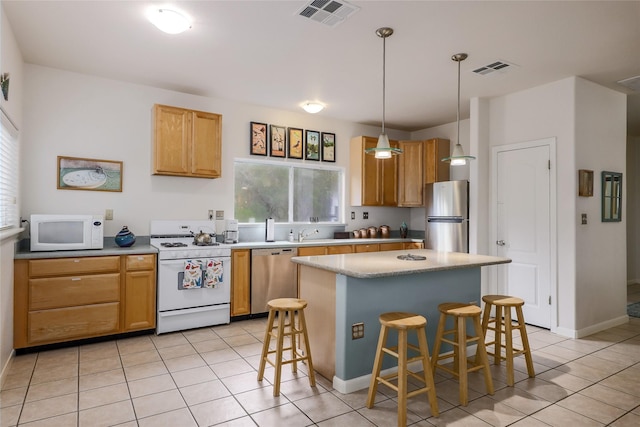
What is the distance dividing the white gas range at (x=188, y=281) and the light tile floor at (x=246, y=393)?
46 centimetres

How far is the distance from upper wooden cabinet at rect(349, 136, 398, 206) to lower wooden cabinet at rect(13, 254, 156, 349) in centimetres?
307

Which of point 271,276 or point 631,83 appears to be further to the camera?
point 271,276

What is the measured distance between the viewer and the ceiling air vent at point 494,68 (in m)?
3.62

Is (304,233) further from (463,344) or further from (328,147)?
(463,344)

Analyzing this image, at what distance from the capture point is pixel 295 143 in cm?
539

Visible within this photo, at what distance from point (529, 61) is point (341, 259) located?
2.59 m

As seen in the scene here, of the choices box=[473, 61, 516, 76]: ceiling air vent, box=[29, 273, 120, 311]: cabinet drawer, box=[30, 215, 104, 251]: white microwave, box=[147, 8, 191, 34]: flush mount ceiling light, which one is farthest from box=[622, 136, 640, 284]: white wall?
box=[30, 215, 104, 251]: white microwave

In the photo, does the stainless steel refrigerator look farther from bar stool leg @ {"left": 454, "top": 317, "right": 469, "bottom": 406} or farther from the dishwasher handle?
bar stool leg @ {"left": 454, "top": 317, "right": 469, "bottom": 406}

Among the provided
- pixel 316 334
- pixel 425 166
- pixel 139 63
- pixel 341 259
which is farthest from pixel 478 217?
pixel 139 63

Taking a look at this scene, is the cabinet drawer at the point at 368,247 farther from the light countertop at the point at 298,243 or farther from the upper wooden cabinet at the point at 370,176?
the upper wooden cabinet at the point at 370,176

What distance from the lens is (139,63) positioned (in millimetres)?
3689

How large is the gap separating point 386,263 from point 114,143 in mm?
3251

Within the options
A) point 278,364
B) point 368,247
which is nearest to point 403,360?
point 278,364

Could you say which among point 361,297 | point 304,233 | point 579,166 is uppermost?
point 579,166
